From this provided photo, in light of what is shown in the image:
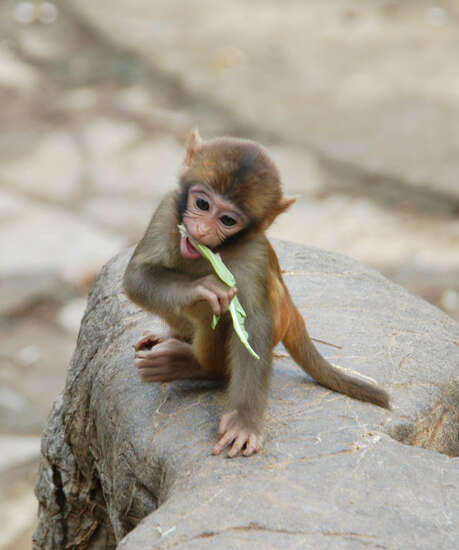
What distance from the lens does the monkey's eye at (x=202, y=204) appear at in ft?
11.8

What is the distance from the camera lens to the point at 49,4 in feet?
39.1

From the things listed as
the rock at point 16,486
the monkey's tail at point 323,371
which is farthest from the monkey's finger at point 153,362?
the rock at point 16,486

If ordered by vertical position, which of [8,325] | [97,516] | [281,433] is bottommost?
[8,325]

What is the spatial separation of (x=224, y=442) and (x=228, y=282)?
579mm

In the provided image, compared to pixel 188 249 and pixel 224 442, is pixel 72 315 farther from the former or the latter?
pixel 224 442

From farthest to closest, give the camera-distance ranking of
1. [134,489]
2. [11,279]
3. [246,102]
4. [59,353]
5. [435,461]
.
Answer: [246,102] < [11,279] < [59,353] < [134,489] < [435,461]

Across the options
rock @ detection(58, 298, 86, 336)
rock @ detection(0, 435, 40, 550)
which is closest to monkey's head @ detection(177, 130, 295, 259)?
rock @ detection(0, 435, 40, 550)

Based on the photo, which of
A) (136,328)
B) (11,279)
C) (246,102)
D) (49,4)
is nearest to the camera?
(136,328)

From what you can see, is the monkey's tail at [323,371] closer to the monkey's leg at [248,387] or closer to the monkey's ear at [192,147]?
the monkey's leg at [248,387]

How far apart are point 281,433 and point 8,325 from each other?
177 inches

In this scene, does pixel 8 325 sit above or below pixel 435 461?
below

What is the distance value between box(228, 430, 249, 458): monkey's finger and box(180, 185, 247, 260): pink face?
0.69 meters

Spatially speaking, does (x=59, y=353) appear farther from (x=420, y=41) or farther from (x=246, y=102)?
(x=420, y=41)

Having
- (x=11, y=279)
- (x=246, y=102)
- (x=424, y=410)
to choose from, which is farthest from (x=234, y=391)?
(x=246, y=102)
